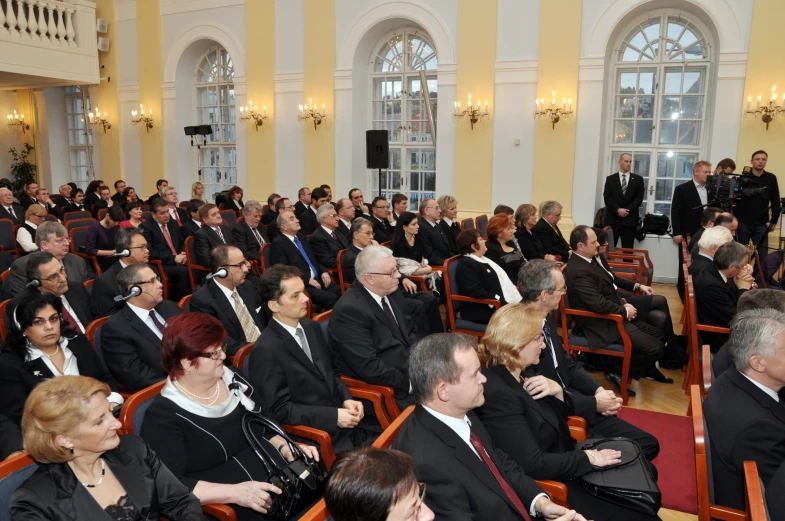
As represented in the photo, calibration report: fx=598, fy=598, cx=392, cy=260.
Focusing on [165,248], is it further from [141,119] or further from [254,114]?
[141,119]

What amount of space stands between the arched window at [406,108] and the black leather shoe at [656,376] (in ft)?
21.4

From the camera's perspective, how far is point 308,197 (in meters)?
9.37

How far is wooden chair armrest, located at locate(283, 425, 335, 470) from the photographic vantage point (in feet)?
8.68

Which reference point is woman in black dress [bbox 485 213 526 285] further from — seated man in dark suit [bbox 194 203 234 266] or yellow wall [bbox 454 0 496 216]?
yellow wall [bbox 454 0 496 216]

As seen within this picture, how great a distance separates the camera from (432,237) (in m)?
6.69

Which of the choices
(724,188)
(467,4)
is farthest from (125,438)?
(467,4)

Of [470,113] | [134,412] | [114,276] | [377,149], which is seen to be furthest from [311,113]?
[134,412]

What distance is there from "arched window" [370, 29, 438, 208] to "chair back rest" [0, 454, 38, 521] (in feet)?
30.7

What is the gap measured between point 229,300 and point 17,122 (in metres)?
14.4

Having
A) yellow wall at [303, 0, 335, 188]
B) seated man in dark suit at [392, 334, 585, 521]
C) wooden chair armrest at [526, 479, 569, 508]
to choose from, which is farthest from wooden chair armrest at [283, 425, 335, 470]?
yellow wall at [303, 0, 335, 188]

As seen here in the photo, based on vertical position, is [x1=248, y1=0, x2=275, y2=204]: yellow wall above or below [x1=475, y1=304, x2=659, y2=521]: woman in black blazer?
above

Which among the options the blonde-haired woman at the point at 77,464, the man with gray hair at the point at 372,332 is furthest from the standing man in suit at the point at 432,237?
the blonde-haired woman at the point at 77,464

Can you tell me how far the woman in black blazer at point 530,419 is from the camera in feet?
7.72

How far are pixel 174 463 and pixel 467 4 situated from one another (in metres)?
8.82
